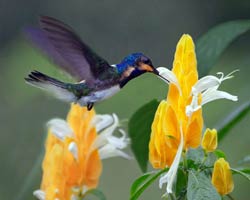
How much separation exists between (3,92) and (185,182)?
3.07 metres

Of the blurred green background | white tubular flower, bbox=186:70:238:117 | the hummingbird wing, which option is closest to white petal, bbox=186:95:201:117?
white tubular flower, bbox=186:70:238:117

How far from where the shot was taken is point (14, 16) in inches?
175

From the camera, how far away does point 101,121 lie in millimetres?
1480

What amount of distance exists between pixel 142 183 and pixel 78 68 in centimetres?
26

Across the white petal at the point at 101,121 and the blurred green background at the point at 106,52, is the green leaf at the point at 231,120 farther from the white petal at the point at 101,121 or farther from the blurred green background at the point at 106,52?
the blurred green background at the point at 106,52

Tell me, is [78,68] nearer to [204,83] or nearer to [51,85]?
[51,85]

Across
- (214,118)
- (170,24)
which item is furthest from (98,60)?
(170,24)

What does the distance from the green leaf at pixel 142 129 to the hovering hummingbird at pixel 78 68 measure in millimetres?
86

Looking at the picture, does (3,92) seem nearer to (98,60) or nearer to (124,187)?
(124,187)

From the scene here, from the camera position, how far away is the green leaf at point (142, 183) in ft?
3.78

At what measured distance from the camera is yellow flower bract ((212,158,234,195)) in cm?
113

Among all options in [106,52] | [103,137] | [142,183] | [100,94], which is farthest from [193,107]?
[106,52]

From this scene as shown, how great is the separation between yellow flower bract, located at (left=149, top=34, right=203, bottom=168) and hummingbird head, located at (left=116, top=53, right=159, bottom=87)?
0.09 m

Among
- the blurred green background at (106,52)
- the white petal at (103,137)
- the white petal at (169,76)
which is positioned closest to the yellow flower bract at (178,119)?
the white petal at (169,76)
